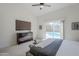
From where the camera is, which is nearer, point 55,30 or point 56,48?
point 56,48

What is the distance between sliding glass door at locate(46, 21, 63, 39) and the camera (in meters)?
2.30

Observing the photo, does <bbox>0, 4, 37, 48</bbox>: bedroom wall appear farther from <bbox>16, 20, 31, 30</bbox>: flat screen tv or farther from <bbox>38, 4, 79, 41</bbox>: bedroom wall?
<bbox>38, 4, 79, 41</bbox>: bedroom wall

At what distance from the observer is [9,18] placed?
7.02ft

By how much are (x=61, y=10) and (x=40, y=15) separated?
0.49 metres

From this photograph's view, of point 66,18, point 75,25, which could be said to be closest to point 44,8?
point 66,18

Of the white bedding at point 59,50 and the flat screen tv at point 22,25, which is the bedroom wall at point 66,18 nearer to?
the white bedding at point 59,50

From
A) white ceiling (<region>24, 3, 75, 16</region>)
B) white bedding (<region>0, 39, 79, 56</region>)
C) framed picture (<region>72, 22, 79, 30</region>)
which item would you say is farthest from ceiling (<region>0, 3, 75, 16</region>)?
white bedding (<region>0, 39, 79, 56</region>)

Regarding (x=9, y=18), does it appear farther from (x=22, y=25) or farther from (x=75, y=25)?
(x=75, y=25)

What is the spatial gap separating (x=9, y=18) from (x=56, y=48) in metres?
1.21

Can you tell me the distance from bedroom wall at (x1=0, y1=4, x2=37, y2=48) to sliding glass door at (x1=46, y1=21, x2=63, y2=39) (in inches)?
18.7

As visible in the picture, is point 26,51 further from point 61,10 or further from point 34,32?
point 61,10

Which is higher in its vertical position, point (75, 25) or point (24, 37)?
point (75, 25)

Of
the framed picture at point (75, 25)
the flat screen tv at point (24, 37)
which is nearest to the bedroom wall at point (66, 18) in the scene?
the framed picture at point (75, 25)

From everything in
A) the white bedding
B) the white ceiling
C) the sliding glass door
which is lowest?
the white bedding
